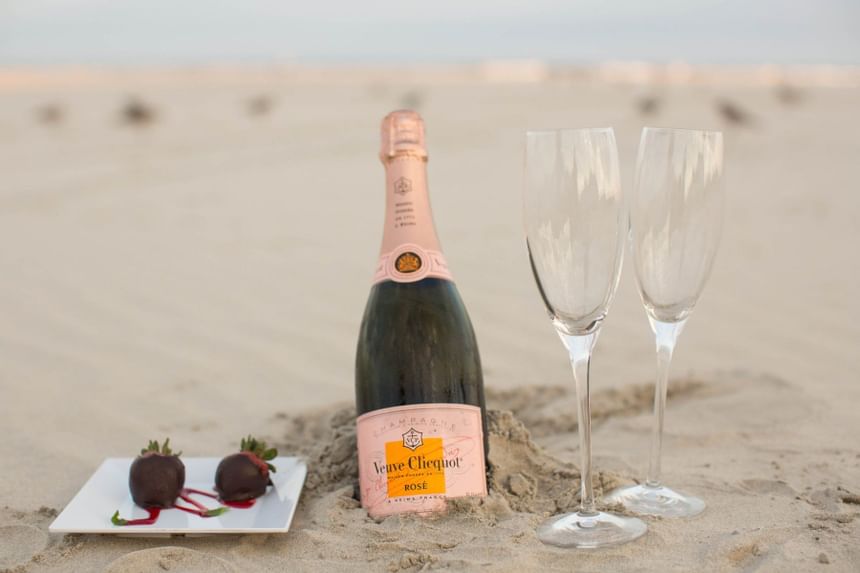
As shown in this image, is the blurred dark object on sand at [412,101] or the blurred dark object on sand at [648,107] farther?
the blurred dark object on sand at [412,101]

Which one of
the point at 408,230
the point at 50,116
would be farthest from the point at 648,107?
the point at 408,230

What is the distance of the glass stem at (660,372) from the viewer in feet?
8.29

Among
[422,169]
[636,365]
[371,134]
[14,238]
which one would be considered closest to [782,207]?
[636,365]

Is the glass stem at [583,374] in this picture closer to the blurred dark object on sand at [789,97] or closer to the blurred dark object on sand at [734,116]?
the blurred dark object on sand at [734,116]

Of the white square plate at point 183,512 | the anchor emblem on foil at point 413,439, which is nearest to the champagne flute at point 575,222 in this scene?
the anchor emblem on foil at point 413,439

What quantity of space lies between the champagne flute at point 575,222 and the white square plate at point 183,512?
743mm

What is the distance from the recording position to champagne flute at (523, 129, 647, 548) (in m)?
2.13

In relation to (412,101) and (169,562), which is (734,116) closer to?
(412,101)

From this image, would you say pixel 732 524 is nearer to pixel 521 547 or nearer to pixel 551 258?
pixel 521 547

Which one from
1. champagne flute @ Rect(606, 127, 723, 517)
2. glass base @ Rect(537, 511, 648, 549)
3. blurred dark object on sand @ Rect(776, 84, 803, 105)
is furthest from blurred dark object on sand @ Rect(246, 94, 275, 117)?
glass base @ Rect(537, 511, 648, 549)

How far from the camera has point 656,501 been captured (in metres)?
2.57

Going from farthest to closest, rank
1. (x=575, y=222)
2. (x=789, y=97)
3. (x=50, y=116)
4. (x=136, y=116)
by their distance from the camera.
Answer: (x=789, y=97) → (x=50, y=116) → (x=136, y=116) → (x=575, y=222)

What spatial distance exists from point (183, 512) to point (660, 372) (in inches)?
50.7

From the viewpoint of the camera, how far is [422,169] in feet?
9.03
